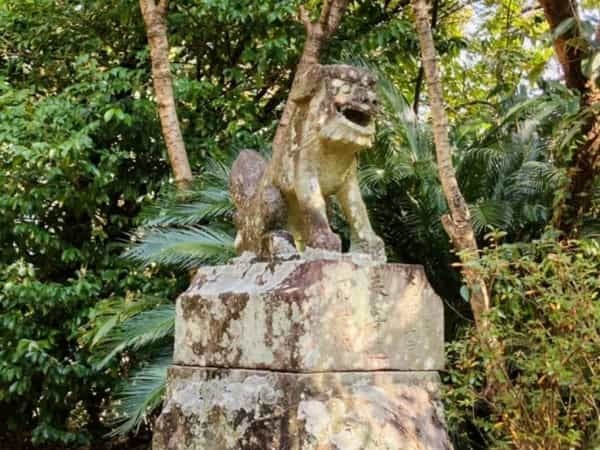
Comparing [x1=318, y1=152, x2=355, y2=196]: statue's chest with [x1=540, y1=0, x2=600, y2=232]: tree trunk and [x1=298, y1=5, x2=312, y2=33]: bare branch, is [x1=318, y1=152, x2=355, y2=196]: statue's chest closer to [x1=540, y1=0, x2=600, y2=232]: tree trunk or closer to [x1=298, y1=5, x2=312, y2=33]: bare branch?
[x1=540, y1=0, x2=600, y2=232]: tree trunk

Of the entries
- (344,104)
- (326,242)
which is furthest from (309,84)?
(326,242)

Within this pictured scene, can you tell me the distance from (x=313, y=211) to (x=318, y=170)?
0.17 metres

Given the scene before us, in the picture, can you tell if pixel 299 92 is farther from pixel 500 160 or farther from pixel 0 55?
pixel 0 55

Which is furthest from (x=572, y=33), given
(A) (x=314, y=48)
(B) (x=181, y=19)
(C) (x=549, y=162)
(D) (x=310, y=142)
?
(B) (x=181, y=19)

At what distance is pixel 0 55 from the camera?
7.37 meters

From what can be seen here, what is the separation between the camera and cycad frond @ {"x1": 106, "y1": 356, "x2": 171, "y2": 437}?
509 cm

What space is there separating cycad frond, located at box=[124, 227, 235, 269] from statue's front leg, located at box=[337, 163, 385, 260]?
2.31 m

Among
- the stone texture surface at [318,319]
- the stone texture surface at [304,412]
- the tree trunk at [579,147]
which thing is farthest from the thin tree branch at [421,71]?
the stone texture surface at [304,412]

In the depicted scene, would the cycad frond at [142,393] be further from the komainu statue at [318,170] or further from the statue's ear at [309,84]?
the statue's ear at [309,84]

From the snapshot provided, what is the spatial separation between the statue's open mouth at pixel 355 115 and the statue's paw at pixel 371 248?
449mm

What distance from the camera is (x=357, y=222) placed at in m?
3.14

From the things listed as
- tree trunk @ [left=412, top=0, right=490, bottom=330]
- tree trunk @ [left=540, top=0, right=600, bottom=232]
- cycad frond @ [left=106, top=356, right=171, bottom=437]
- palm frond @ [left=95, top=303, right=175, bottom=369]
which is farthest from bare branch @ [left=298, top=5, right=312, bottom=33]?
cycad frond @ [left=106, top=356, right=171, bottom=437]

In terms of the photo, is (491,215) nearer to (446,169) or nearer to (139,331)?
(446,169)

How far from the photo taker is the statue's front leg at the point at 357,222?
3076 mm
